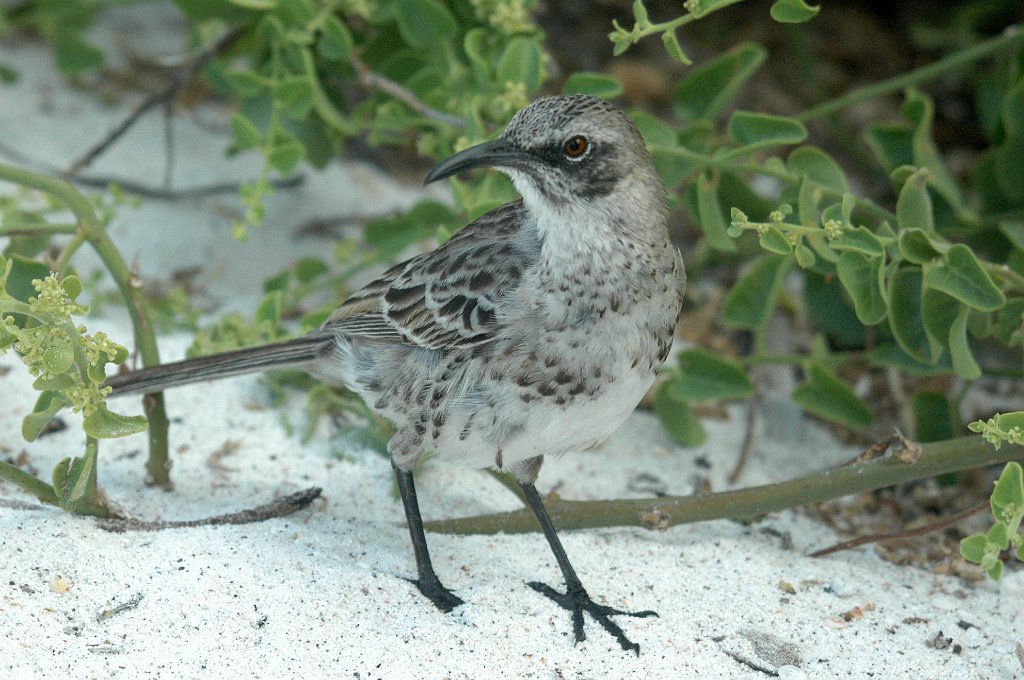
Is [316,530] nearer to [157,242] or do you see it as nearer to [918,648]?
[918,648]

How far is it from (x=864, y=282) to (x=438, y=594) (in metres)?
1.67

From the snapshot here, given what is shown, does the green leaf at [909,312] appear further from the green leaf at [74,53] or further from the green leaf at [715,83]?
the green leaf at [74,53]

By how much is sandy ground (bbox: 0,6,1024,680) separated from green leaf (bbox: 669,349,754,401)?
1.30 feet

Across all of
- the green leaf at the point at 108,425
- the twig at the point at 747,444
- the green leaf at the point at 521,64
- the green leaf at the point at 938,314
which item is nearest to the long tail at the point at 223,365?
the green leaf at the point at 108,425

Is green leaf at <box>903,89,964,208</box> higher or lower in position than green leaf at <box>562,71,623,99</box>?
lower

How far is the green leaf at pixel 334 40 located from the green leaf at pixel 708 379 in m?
1.78

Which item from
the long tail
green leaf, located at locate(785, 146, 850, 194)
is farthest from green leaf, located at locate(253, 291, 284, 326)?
green leaf, located at locate(785, 146, 850, 194)

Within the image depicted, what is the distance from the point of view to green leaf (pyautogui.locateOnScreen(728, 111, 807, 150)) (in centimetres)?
386

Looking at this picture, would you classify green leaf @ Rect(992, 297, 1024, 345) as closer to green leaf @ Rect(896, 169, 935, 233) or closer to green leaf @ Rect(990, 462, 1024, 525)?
green leaf @ Rect(896, 169, 935, 233)

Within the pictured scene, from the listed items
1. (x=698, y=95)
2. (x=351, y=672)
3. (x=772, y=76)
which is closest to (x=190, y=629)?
(x=351, y=672)

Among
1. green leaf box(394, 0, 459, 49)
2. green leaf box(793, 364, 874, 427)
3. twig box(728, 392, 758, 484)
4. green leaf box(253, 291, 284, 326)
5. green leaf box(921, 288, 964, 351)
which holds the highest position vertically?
green leaf box(394, 0, 459, 49)

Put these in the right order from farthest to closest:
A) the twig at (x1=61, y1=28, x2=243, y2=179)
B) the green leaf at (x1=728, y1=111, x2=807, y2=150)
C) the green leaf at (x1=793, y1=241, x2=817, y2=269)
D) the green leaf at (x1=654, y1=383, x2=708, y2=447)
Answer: the twig at (x1=61, y1=28, x2=243, y2=179) < the green leaf at (x1=654, y1=383, x2=708, y2=447) < the green leaf at (x1=728, y1=111, x2=807, y2=150) < the green leaf at (x1=793, y1=241, x2=817, y2=269)

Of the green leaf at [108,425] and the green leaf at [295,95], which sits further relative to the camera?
the green leaf at [295,95]

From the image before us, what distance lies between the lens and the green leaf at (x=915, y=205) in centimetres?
377
